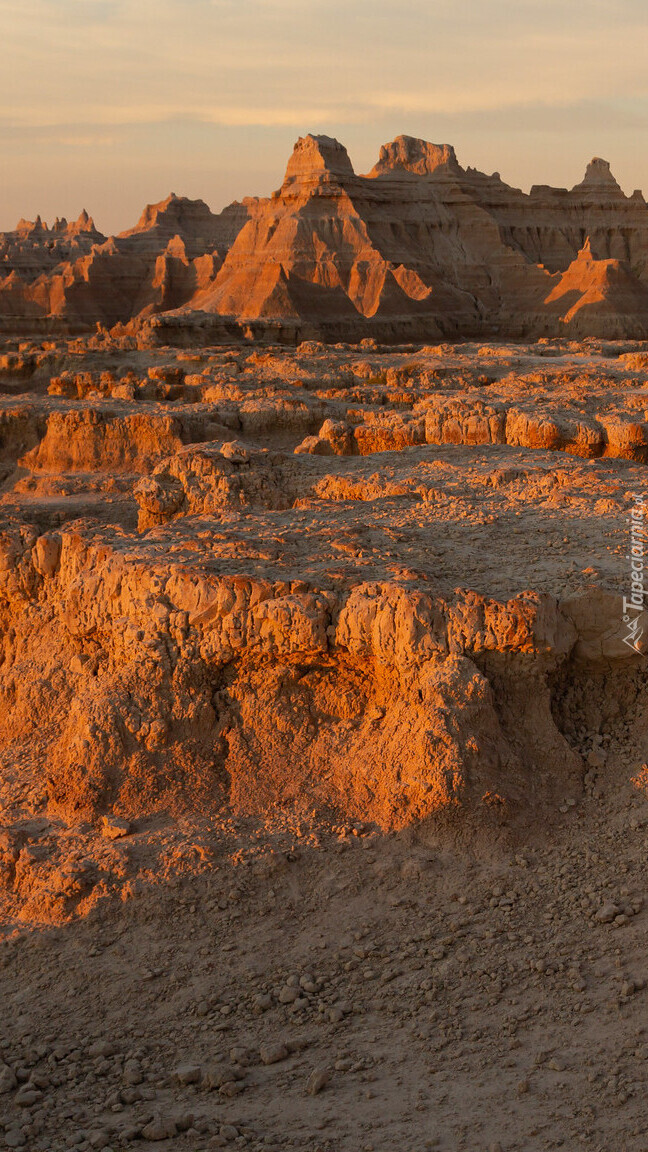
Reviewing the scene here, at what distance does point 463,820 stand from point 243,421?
37.9 feet

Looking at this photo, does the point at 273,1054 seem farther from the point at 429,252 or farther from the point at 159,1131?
the point at 429,252

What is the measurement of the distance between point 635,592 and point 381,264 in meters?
50.3

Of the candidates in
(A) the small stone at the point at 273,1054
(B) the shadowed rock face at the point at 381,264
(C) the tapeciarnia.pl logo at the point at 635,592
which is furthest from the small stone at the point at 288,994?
(B) the shadowed rock face at the point at 381,264

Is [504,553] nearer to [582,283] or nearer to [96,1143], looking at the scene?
[96,1143]

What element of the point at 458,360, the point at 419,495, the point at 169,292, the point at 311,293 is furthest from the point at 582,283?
the point at 419,495

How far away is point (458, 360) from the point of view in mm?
27062

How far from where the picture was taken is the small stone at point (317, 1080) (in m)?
3.99

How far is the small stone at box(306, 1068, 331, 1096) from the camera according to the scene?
399cm

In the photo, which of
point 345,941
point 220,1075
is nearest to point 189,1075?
point 220,1075

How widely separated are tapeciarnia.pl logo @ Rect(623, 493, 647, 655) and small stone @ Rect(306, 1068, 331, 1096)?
3123mm

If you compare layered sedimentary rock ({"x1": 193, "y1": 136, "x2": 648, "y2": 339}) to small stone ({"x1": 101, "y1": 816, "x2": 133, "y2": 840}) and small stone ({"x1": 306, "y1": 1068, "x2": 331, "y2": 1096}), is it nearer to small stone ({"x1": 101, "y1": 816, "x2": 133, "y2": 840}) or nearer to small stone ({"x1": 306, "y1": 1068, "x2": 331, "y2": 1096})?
small stone ({"x1": 101, "y1": 816, "x2": 133, "y2": 840})

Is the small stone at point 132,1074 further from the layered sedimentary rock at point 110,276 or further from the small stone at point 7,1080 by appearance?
the layered sedimentary rock at point 110,276

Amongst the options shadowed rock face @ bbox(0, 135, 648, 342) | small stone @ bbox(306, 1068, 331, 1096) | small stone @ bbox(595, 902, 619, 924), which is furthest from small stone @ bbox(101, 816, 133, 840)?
shadowed rock face @ bbox(0, 135, 648, 342)

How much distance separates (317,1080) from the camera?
4.00m
